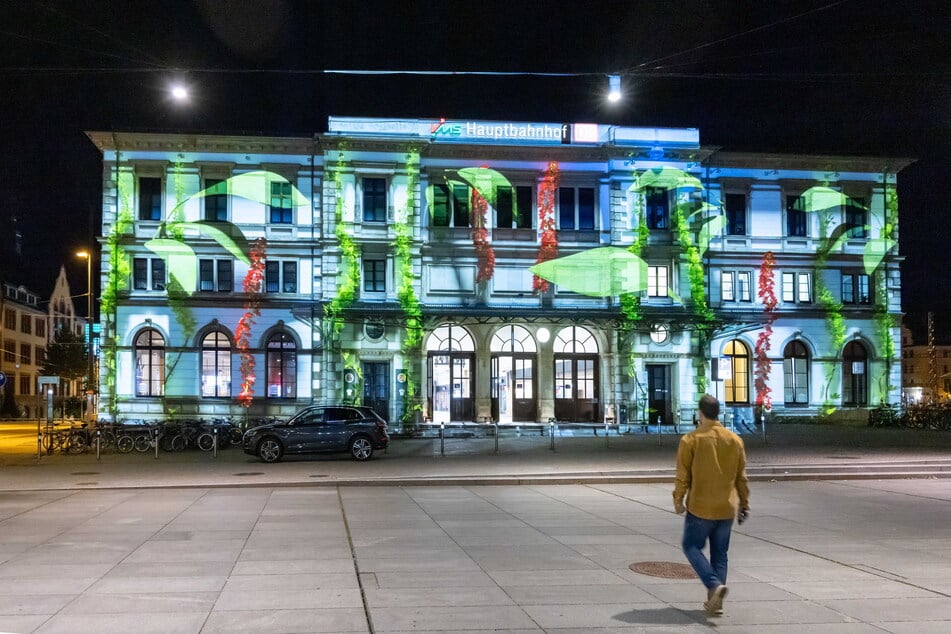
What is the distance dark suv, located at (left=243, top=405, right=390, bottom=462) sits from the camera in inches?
952

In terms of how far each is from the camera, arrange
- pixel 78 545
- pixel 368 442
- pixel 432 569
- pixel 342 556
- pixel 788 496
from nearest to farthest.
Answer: pixel 432 569
pixel 342 556
pixel 78 545
pixel 788 496
pixel 368 442

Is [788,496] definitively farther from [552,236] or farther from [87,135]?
[87,135]

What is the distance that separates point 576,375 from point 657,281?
5.50 m

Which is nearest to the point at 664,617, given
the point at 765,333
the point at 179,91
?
the point at 179,91

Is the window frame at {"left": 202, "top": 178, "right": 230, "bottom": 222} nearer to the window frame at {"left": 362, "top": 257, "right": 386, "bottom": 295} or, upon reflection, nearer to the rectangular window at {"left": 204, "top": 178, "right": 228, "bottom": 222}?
the rectangular window at {"left": 204, "top": 178, "right": 228, "bottom": 222}

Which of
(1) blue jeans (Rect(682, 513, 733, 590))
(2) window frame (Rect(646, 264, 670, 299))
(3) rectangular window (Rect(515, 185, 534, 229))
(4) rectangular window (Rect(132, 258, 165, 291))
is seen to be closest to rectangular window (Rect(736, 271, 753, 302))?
(2) window frame (Rect(646, 264, 670, 299))

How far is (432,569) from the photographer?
9609mm

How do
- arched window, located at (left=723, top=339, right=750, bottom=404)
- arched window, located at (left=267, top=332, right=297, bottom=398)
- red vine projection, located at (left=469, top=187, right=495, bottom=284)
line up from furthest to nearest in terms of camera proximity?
arched window, located at (left=723, top=339, right=750, bottom=404) < red vine projection, located at (left=469, top=187, right=495, bottom=284) < arched window, located at (left=267, top=332, right=297, bottom=398)

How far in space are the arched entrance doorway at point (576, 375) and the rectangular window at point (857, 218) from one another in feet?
43.7

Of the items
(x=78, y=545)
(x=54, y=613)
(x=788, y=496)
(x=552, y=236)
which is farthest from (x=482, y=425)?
(x=54, y=613)

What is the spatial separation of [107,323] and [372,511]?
24971 mm

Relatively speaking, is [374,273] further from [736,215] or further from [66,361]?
[66,361]

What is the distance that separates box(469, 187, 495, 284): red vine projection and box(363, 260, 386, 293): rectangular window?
159 inches

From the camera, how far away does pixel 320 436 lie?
24469 millimetres
